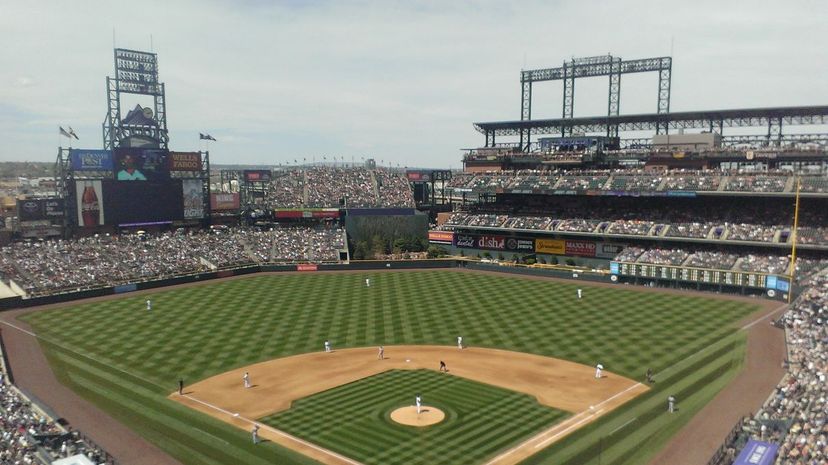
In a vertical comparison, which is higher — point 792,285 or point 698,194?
point 698,194

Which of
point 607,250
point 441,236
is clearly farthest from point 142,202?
point 607,250

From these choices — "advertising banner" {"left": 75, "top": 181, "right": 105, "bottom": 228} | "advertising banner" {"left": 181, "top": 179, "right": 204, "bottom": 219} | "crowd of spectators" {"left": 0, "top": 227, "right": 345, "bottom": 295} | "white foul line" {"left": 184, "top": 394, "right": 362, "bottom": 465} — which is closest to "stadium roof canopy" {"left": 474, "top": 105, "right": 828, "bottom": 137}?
"crowd of spectators" {"left": 0, "top": 227, "right": 345, "bottom": 295}

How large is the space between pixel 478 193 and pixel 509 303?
112 feet

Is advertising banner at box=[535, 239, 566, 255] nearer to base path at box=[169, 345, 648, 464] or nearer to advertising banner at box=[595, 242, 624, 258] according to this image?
advertising banner at box=[595, 242, 624, 258]

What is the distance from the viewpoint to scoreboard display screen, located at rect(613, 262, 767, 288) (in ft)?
183

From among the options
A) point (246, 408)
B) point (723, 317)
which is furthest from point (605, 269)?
point (246, 408)

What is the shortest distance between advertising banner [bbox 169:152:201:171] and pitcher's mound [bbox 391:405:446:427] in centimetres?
6085

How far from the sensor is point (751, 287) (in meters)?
55.7

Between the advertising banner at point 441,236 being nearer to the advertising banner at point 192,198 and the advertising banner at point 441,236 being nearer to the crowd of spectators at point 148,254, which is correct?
the crowd of spectators at point 148,254

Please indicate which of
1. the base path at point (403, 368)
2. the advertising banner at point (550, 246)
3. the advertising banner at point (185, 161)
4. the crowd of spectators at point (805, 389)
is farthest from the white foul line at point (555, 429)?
the advertising banner at point (185, 161)

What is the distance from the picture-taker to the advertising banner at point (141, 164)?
73.8 m

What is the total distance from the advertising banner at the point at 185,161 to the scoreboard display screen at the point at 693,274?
2224 inches

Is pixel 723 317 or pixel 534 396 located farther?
pixel 723 317

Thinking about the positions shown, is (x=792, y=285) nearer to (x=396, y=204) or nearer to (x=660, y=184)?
(x=660, y=184)
